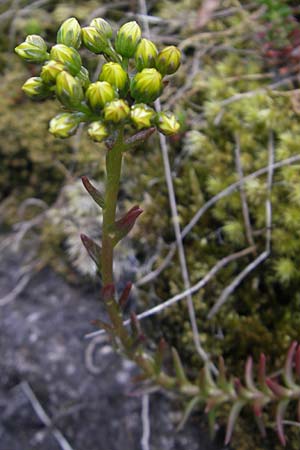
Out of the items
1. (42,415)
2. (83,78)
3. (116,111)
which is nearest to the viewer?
(116,111)

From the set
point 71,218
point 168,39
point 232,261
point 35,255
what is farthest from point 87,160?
point 232,261

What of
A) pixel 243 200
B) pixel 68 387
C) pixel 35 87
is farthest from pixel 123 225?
pixel 68 387

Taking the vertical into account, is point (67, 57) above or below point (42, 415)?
above

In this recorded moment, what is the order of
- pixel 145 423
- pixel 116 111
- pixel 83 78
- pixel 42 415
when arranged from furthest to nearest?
pixel 42 415 → pixel 145 423 → pixel 83 78 → pixel 116 111

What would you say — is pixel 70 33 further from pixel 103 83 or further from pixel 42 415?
pixel 42 415

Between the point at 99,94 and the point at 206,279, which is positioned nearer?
the point at 99,94

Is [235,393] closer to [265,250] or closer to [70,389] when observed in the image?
[265,250]

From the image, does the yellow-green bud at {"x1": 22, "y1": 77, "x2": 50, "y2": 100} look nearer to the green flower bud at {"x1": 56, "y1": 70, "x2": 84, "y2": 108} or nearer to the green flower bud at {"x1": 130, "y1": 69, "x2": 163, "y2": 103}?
the green flower bud at {"x1": 56, "y1": 70, "x2": 84, "y2": 108}

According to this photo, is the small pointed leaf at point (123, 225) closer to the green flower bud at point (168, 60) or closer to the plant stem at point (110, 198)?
the plant stem at point (110, 198)
